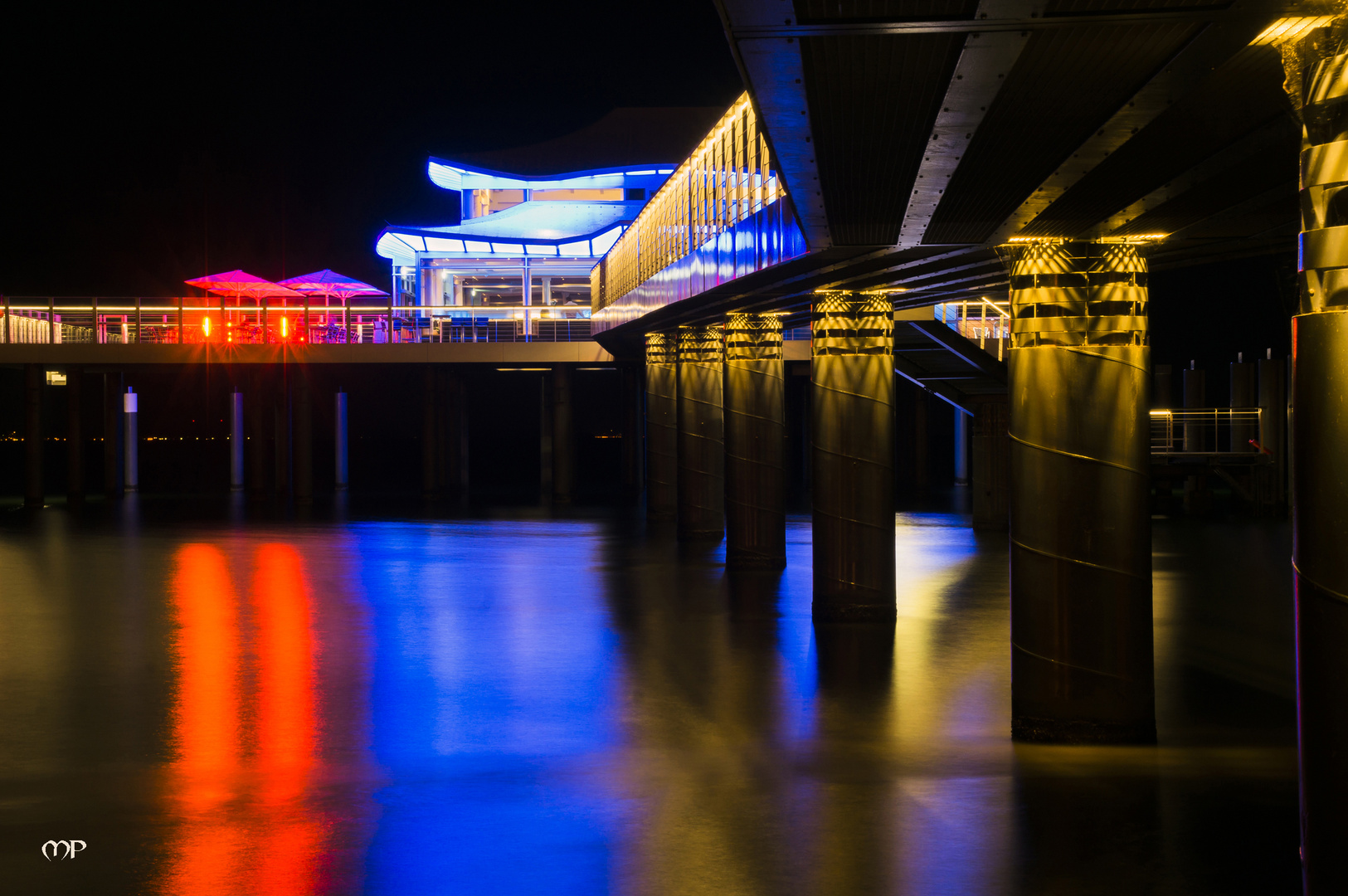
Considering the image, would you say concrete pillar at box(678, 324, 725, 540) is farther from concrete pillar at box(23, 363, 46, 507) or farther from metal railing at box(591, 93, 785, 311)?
concrete pillar at box(23, 363, 46, 507)

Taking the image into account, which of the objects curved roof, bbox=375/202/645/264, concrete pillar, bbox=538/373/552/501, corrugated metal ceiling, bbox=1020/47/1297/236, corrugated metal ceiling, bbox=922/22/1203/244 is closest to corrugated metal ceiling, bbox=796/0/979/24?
corrugated metal ceiling, bbox=922/22/1203/244

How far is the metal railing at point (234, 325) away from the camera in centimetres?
3419

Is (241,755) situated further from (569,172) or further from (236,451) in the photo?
(569,172)

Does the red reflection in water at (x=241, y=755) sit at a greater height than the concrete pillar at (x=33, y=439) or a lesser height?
lesser

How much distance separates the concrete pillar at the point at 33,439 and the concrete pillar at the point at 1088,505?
3297 centimetres

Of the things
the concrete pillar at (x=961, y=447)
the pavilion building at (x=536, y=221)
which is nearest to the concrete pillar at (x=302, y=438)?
the pavilion building at (x=536, y=221)

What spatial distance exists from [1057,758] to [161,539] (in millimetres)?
20662

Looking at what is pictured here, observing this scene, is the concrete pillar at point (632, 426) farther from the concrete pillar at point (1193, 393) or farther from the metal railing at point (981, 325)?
the metal railing at point (981, 325)

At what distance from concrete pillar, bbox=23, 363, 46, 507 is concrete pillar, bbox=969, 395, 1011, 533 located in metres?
26.2

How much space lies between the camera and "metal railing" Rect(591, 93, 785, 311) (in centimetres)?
1340

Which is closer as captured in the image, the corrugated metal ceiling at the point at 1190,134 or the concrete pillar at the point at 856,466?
the corrugated metal ceiling at the point at 1190,134

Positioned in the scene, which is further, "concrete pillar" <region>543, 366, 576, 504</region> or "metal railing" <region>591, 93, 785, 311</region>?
"concrete pillar" <region>543, 366, 576, 504</region>

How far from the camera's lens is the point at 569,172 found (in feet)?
156

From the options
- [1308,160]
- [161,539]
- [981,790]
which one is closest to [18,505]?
[161,539]
